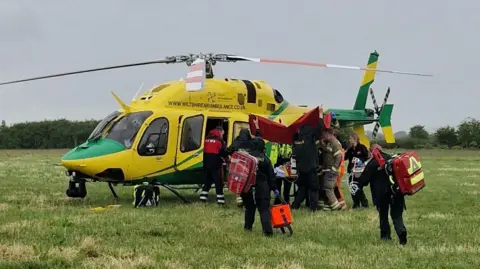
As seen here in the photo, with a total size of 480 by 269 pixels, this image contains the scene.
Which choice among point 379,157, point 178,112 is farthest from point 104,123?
point 379,157

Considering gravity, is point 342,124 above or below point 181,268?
above

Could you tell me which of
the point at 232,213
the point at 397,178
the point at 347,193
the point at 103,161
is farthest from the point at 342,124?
the point at 397,178

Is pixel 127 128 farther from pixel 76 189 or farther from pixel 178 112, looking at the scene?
pixel 76 189

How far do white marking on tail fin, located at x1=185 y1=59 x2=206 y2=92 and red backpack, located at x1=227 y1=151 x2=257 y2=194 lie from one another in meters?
2.13

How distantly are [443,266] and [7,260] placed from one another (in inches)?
197

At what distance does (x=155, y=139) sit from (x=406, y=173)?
6226 mm

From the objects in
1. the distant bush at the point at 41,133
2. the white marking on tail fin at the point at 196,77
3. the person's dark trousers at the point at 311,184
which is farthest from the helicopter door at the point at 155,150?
the distant bush at the point at 41,133

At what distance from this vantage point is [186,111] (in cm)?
1286

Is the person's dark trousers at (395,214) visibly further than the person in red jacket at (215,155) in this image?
No

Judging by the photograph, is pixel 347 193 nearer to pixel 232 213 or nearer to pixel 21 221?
pixel 232 213

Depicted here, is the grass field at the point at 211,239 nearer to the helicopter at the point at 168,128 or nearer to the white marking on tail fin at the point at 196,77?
the helicopter at the point at 168,128

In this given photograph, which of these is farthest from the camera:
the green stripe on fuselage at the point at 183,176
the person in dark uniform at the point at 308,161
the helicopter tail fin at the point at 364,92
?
the helicopter tail fin at the point at 364,92

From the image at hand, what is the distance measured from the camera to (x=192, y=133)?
42.0 feet

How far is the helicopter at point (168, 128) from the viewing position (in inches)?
464
